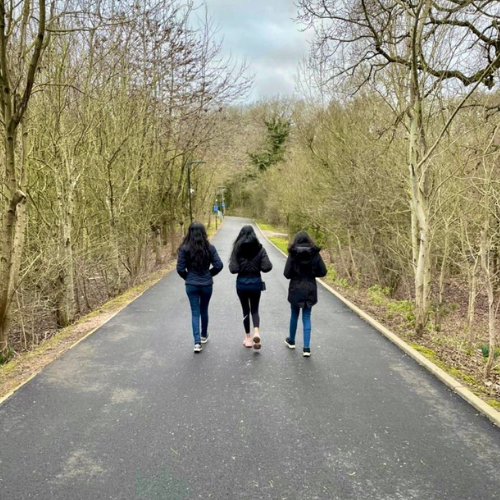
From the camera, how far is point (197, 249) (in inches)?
225

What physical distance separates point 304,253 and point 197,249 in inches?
58.1

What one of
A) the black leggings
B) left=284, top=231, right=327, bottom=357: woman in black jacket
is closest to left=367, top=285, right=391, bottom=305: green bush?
left=284, top=231, right=327, bottom=357: woman in black jacket

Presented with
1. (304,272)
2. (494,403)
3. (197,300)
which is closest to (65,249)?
(197,300)

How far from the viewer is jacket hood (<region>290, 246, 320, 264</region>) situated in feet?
18.4

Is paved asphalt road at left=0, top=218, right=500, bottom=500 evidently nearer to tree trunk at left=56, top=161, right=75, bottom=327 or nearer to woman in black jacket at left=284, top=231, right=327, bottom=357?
woman in black jacket at left=284, top=231, right=327, bottom=357

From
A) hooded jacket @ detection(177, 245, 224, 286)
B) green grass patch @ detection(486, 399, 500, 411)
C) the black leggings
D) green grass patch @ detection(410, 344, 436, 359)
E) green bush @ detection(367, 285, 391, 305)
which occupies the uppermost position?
hooded jacket @ detection(177, 245, 224, 286)

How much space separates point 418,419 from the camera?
3963 millimetres

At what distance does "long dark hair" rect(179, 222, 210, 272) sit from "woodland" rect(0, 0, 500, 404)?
9.30 feet

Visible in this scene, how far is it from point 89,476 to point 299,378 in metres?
2.62

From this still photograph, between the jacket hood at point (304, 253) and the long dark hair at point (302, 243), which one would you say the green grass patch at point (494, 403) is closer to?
the jacket hood at point (304, 253)

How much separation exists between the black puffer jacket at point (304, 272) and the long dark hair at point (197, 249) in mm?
1169

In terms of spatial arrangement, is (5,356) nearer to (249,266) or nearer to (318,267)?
(249,266)

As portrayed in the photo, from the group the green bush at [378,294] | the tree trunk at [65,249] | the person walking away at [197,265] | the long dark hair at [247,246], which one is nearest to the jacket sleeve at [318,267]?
the long dark hair at [247,246]

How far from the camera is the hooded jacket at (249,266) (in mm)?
5758
